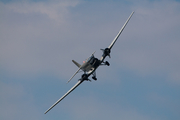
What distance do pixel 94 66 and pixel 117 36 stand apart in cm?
1653

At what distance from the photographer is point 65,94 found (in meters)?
119

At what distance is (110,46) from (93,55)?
8.56m

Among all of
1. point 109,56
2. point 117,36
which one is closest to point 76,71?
point 109,56

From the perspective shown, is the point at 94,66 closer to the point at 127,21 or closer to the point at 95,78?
the point at 95,78

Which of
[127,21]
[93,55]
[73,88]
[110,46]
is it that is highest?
[127,21]

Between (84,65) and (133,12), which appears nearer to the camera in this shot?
(84,65)

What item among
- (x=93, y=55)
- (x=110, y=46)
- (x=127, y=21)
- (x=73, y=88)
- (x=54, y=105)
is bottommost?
(x=54, y=105)

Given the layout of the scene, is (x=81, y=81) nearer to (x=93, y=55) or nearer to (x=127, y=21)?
(x=93, y=55)

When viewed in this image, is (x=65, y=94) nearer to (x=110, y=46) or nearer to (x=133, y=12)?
(x=110, y=46)

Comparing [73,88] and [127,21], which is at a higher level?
[127,21]

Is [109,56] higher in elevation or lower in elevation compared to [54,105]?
higher

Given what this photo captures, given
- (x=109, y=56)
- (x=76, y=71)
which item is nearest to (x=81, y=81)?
(x=76, y=71)

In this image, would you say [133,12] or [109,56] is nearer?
[109,56]

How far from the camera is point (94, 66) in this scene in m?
108
